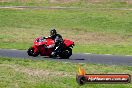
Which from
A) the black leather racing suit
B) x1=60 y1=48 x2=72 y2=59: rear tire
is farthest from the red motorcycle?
the black leather racing suit

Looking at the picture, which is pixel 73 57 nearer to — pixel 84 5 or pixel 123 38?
pixel 123 38

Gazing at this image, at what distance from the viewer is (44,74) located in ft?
56.7

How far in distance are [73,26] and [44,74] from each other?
3532 cm

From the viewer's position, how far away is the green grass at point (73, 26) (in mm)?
38375

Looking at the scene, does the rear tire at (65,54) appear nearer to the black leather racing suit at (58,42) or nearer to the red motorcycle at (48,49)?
the red motorcycle at (48,49)

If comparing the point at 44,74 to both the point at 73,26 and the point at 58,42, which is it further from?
the point at 73,26

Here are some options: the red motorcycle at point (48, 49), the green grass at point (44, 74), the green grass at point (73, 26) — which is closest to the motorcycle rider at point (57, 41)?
the red motorcycle at point (48, 49)

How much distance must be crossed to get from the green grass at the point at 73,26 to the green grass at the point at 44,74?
1028 cm

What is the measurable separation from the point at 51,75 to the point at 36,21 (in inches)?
1568

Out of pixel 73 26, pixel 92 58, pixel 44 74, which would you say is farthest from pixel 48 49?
pixel 73 26

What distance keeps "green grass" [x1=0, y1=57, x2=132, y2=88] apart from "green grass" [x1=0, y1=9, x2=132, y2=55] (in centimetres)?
1028

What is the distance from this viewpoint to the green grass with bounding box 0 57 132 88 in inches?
595

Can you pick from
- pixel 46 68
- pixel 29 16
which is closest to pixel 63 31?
pixel 29 16

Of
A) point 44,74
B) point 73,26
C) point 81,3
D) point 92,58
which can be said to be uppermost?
point 44,74
